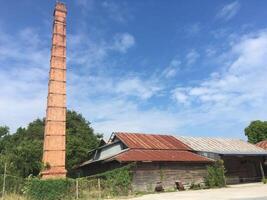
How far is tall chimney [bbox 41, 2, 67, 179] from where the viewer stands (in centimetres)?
2491

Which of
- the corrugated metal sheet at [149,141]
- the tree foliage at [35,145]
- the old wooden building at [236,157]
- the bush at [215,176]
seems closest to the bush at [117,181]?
the corrugated metal sheet at [149,141]

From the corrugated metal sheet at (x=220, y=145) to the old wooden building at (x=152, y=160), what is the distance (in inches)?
79.9

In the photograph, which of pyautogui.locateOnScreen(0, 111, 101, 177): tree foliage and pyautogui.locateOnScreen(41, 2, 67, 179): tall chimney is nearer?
pyautogui.locateOnScreen(41, 2, 67, 179): tall chimney

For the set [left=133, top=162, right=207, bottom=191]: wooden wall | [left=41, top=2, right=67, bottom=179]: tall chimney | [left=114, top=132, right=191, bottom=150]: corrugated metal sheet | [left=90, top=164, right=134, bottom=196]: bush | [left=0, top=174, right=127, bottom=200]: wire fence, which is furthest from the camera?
[left=114, top=132, right=191, bottom=150]: corrugated metal sheet

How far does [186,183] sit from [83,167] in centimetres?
1171

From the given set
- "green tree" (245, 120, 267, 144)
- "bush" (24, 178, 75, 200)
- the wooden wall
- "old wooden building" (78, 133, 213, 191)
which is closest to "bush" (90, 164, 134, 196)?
"old wooden building" (78, 133, 213, 191)

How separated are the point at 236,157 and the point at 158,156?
11004mm

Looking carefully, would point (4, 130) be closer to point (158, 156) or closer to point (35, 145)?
point (35, 145)

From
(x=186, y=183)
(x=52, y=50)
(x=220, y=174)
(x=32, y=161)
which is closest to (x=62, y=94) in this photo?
(x=52, y=50)

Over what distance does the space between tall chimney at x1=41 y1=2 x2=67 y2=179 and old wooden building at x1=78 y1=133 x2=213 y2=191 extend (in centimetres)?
399

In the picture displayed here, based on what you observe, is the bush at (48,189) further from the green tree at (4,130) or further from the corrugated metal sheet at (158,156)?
the green tree at (4,130)

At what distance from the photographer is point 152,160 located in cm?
2484

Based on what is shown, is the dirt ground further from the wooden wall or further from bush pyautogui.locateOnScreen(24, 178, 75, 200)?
bush pyautogui.locateOnScreen(24, 178, 75, 200)

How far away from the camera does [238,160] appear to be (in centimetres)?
3372
